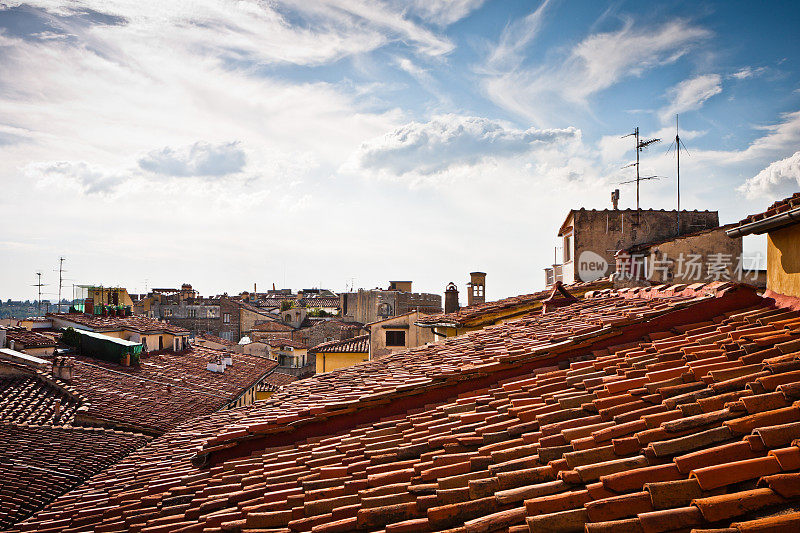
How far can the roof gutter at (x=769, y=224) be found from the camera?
487cm

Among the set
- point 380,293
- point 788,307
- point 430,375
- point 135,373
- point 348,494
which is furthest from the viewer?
point 380,293

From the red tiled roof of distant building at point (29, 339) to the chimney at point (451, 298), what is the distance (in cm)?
1693

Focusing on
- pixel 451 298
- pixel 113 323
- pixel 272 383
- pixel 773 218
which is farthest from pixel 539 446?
pixel 113 323

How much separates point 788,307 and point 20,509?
1157 centimetres

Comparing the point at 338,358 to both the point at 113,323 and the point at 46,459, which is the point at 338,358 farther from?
the point at 46,459

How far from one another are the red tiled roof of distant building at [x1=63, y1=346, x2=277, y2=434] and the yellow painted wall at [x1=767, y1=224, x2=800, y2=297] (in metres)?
15.7

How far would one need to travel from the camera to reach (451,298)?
2116 centimetres

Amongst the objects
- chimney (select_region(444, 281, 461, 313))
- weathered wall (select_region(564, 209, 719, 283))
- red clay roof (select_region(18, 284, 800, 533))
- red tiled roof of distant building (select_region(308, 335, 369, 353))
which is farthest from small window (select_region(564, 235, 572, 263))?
red clay roof (select_region(18, 284, 800, 533))

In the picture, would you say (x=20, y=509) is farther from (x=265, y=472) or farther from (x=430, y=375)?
(x=430, y=375)

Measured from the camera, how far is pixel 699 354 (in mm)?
4387

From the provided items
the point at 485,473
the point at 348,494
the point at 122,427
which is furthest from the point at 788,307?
the point at 122,427

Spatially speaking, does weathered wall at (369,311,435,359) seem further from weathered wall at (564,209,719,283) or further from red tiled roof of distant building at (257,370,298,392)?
weathered wall at (564,209,719,283)

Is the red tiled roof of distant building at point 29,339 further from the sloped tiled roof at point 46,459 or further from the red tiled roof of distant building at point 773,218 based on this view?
the red tiled roof of distant building at point 773,218

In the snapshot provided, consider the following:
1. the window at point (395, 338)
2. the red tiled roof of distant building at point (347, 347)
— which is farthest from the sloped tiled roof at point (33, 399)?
the window at point (395, 338)
